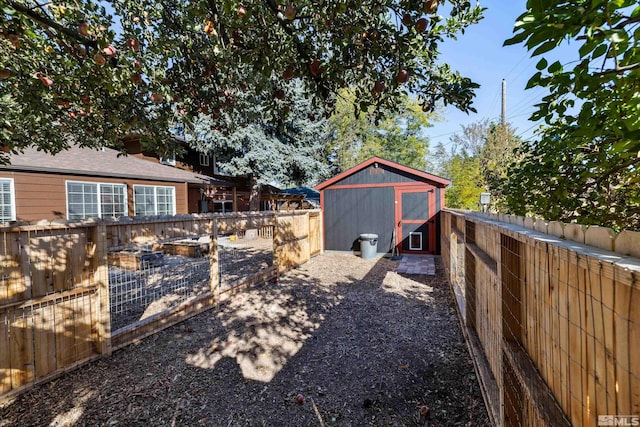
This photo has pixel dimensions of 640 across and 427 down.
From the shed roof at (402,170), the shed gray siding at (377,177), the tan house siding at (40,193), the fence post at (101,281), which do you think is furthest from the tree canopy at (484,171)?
the tan house siding at (40,193)

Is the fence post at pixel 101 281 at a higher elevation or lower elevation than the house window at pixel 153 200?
lower

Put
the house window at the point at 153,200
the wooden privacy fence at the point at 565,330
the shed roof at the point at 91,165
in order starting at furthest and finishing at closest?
1. the house window at the point at 153,200
2. the shed roof at the point at 91,165
3. the wooden privacy fence at the point at 565,330

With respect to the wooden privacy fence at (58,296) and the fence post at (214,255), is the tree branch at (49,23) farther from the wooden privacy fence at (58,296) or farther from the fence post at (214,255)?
the fence post at (214,255)

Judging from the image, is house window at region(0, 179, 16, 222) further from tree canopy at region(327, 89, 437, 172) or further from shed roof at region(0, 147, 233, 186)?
tree canopy at region(327, 89, 437, 172)

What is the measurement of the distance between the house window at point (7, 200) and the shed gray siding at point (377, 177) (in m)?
10.3

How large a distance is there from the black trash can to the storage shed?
2.25ft

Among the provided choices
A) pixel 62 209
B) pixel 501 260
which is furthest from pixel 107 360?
pixel 62 209

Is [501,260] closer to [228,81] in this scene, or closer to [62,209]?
[228,81]

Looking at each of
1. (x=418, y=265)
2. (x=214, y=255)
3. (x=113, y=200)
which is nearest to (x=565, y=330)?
(x=214, y=255)

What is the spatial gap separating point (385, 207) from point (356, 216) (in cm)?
116

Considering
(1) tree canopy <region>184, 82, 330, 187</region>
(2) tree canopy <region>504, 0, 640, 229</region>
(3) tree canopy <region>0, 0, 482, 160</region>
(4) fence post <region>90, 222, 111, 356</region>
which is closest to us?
(2) tree canopy <region>504, 0, 640, 229</region>

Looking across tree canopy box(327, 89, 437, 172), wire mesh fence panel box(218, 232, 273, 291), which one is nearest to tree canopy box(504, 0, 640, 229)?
wire mesh fence panel box(218, 232, 273, 291)

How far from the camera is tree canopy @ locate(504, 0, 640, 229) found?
3.52 ft

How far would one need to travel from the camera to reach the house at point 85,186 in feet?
27.5
